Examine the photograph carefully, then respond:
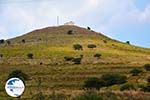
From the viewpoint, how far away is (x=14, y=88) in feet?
81.0

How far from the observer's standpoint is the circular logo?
24494 millimetres

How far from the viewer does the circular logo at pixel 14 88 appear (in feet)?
80.4

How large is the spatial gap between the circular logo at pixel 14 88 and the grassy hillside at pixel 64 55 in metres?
54.4

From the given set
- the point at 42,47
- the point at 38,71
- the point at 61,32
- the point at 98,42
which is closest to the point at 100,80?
the point at 38,71

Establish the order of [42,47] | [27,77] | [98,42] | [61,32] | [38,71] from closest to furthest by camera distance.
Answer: [27,77] → [38,71] → [42,47] → [98,42] → [61,32]

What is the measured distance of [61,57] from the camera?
456ft

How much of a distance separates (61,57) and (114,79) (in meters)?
62.5

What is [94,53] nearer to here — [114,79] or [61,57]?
[61,57]

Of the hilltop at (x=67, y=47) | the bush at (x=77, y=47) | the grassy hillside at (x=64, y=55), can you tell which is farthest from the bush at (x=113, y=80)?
the bush at (x=77, y=47)

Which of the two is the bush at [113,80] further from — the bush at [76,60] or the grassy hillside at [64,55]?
the bush at [76,60]

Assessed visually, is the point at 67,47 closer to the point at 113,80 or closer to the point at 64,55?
the point at 64,55

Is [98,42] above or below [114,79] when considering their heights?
above

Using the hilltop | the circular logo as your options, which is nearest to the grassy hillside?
the hilltop

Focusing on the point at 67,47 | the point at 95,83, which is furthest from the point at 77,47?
the point at 95,83
